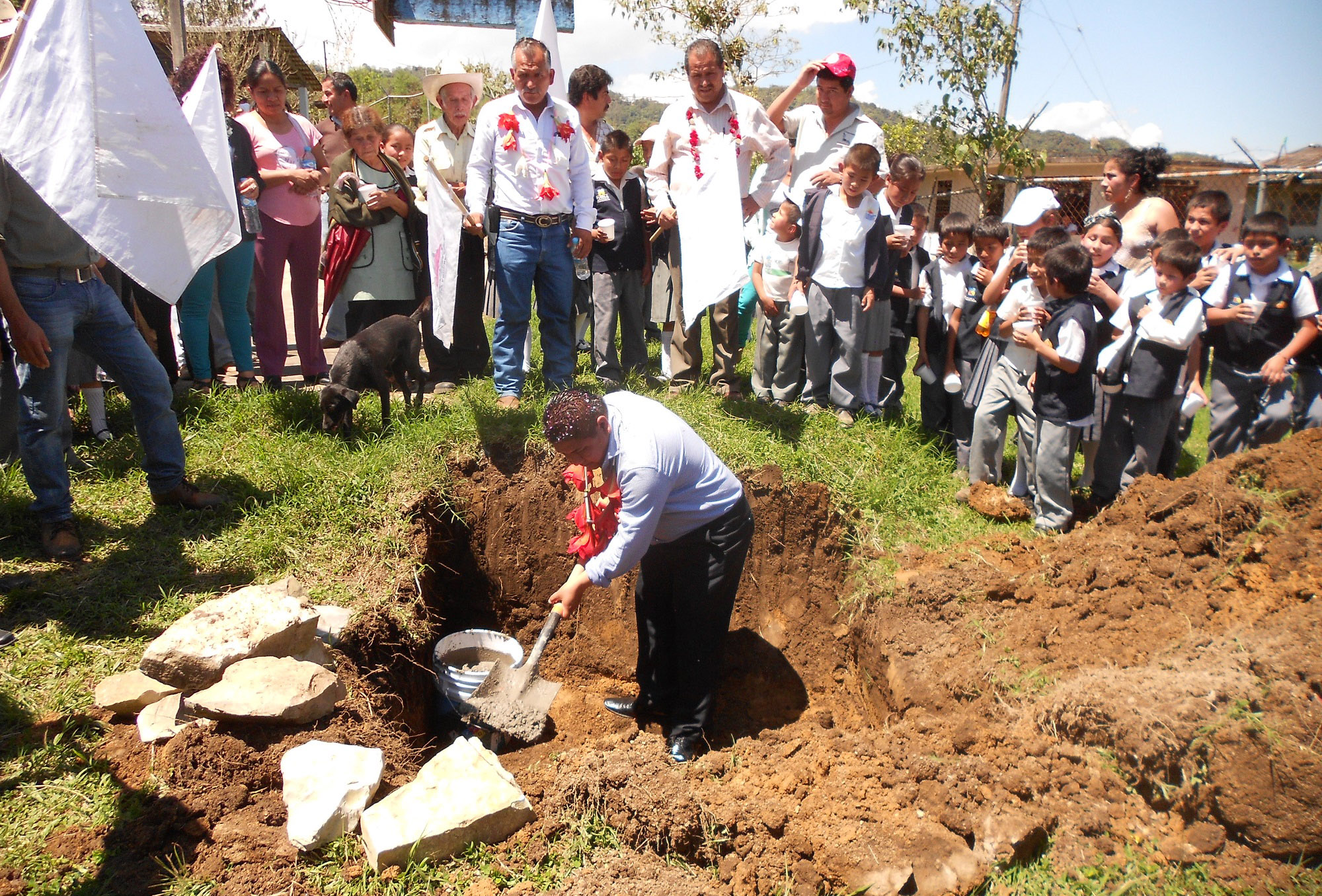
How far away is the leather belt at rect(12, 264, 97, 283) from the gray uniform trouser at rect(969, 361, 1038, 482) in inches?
187

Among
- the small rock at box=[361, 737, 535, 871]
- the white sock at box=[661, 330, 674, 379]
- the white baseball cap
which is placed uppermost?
the white baseball cap

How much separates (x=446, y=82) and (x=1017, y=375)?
14.4 feet

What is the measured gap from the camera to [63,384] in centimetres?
380

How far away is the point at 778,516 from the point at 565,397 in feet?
7.16

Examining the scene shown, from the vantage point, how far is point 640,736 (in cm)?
339

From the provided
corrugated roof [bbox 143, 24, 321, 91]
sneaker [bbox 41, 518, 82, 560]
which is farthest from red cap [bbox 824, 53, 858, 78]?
corrugated roof [bbox 143, 24, 321, 91]

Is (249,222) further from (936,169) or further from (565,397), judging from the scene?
(936,169)

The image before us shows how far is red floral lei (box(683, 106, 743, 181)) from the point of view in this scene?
5340 millimetres

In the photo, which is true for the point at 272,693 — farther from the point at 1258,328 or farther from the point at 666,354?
the point at 1258,328

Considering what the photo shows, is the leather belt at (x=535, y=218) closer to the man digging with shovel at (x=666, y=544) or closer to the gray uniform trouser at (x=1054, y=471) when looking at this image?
the man digging with shovel at (x=666, y=544)

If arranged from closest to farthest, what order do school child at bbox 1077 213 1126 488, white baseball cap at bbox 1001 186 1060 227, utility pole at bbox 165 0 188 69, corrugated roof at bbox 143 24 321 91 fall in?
school child at bbox 1077 213 1126 488 → white baseball cap at bbox 1001 186 1060 227 → utility pole at bbox 165 0 188 69 → corrugated roof at bbox 143 24 321 91

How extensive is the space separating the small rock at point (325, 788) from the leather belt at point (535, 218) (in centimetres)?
326

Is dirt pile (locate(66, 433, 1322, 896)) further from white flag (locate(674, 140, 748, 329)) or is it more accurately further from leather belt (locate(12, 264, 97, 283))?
leather belt (locate(12, 264, 97, 283))

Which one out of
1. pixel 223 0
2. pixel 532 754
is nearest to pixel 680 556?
pixel 532 754
